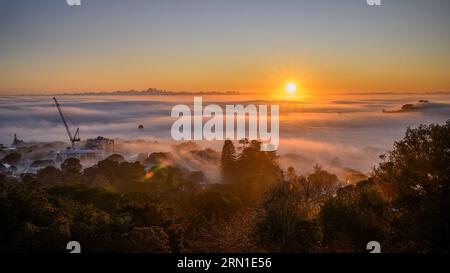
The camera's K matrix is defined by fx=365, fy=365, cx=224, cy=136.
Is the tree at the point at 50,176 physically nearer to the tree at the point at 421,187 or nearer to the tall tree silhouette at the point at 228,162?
the tall tree silhouette at the point at 228,162

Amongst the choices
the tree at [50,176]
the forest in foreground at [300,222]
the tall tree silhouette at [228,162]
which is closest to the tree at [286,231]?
the forest in foreground at [300,222]

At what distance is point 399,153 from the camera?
1305 centimetres

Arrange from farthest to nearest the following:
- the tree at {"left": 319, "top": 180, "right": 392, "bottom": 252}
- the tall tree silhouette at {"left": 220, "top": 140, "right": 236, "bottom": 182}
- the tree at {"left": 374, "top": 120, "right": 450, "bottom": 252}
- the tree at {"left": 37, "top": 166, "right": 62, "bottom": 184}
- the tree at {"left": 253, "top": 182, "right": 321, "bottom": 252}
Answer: the tall tree silhouette at {"left": 220, "top": 140, "right": 236, "bottom": 182} → the tree at {"left": 37, "top": 166, "right": 62, "bottom": 184} → the tree at {"left": 319, "top": 180, "right": 392, "bottom": 252} → the tree at {"left": 374, "top": 120, "right": 450, "bottom": 252} → the tree at {"left": 253, "top": 182, "right": 321, "bottom": 252}

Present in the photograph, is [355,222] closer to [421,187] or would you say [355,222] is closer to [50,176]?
[421,187]

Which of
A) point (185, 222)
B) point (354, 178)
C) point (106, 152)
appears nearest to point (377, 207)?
point (185, 222)

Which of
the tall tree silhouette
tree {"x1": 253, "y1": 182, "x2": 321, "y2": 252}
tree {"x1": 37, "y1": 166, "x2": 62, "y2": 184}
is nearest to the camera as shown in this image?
tree {"x1": 253, "y1": 182, "x2": 321, "y2": 252}

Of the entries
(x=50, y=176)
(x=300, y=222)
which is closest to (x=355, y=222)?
(x=300, y=222)

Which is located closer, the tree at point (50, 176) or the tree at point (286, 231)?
the tree at point (286, 231)

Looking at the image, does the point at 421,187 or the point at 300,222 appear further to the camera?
the point at 421,187

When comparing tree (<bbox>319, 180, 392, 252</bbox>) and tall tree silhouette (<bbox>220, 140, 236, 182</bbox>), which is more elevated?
tall tree silhouette (<bbox>220, 140, 236, 182</bbox>)

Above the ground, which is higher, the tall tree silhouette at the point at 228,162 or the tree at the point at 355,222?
the tall tree silhouette at the point at 228,162

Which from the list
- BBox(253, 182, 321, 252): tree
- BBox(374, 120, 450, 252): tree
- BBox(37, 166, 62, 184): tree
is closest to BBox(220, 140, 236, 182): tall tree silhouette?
BBox(37, 166, 62, 184): tree

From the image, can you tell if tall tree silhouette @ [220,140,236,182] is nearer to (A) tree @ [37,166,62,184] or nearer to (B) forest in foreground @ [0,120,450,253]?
(A) tree @ [37,166,62,184]

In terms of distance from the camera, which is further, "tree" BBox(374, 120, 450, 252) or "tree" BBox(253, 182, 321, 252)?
"tree" BBox(374, 120, 450, 252)
